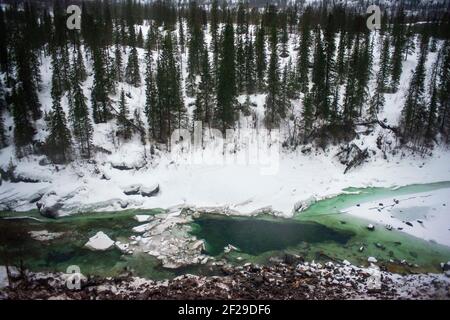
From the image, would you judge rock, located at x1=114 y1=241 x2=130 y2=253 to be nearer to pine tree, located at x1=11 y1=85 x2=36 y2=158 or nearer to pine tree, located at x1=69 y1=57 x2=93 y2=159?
pine tree, located at x1=69 y1=57 x2=93 y2=159

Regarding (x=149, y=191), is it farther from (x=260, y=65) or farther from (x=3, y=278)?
(x=260, y=65)

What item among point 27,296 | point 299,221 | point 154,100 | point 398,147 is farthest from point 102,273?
point 398,147

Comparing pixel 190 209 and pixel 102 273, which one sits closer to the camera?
pixel 102 273

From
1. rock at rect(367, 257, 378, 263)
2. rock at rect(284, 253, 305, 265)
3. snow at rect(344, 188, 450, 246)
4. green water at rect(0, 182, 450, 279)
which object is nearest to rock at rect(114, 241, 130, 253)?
green water at rect(0, 182, 450, 279)

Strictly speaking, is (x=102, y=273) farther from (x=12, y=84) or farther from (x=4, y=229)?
(x=12, y=84)

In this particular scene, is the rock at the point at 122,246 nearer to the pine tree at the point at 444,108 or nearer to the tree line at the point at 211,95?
the tree line at the point at 211,95

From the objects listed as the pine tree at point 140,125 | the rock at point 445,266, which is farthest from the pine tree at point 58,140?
the rock at point 445,266
